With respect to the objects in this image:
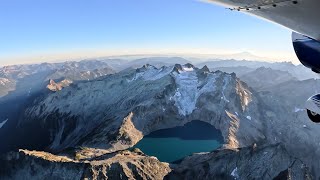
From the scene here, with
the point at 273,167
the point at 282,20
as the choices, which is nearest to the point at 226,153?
the point at 273,167

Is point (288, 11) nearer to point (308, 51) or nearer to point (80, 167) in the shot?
point (308, 51)

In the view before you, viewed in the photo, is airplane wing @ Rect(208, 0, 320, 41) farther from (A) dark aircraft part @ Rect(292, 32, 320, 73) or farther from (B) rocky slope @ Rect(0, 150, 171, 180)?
(B) rocky slope @ Rect(0, 150, 171, 180)

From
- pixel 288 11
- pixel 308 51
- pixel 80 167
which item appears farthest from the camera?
pixel 80 167

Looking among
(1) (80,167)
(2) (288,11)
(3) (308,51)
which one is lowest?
(1) (80,167)

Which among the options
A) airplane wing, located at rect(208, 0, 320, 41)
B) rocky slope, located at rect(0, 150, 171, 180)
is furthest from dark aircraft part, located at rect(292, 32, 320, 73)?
rocky slope, located at rect(0, 150, 171, 180)

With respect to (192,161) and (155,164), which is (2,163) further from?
(192,161)

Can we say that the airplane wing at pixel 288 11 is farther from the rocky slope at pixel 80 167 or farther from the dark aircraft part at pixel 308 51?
the rocky slope at pixel 80 167

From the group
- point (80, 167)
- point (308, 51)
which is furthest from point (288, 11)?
point (80, 167)
